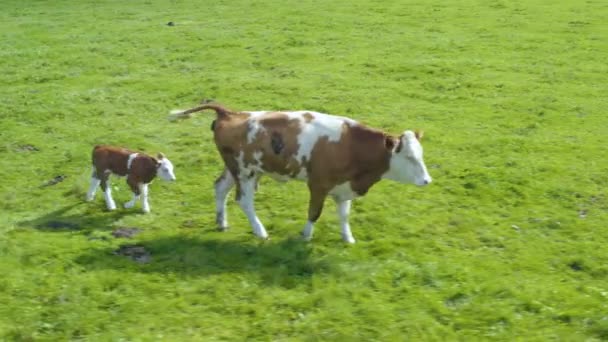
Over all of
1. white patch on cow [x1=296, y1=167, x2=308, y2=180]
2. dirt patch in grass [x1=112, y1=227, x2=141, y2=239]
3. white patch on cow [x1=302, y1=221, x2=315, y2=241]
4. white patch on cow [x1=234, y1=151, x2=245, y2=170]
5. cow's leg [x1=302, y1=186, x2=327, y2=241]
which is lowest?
Answer: dirt patch in grass [x1=112, y1=227, x2=141, y2=239]

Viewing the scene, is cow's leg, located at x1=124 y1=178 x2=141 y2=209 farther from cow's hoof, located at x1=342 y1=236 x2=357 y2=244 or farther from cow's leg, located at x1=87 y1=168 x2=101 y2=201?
cow's hoof, located at x1=342 y1=236 x2=357 y2=244

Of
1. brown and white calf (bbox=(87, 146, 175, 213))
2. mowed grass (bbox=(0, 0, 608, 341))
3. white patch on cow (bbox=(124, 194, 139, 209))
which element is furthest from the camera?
white patch on cow (bbox=(124, 194, 139, 209))

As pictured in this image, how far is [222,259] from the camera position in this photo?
11.0 metres

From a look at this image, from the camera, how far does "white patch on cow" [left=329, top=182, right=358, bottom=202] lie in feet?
36.7

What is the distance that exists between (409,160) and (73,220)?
573cm

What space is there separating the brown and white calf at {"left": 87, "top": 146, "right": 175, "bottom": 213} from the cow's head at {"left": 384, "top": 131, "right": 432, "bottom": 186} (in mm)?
4082

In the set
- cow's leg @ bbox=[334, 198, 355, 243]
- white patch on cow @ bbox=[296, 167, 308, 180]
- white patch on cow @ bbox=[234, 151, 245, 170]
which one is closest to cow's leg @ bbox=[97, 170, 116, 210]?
white patch on cow @ bbox=[234, 151, 245, 170]

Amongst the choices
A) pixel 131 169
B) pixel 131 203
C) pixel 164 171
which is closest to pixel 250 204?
pixel 164 171

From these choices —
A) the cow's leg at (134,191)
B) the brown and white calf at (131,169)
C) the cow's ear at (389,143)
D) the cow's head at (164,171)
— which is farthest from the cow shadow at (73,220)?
the cow's ear at (389,143)

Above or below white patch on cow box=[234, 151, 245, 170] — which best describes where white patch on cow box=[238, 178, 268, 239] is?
below

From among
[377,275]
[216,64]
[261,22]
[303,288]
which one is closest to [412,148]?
[377,275]

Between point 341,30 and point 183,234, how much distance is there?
2046 centimetres

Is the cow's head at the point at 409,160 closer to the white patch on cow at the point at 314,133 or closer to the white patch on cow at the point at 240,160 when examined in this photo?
the white patch on cow at the point at 314,133

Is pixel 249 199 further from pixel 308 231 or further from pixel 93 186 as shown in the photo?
pixel 93 186
